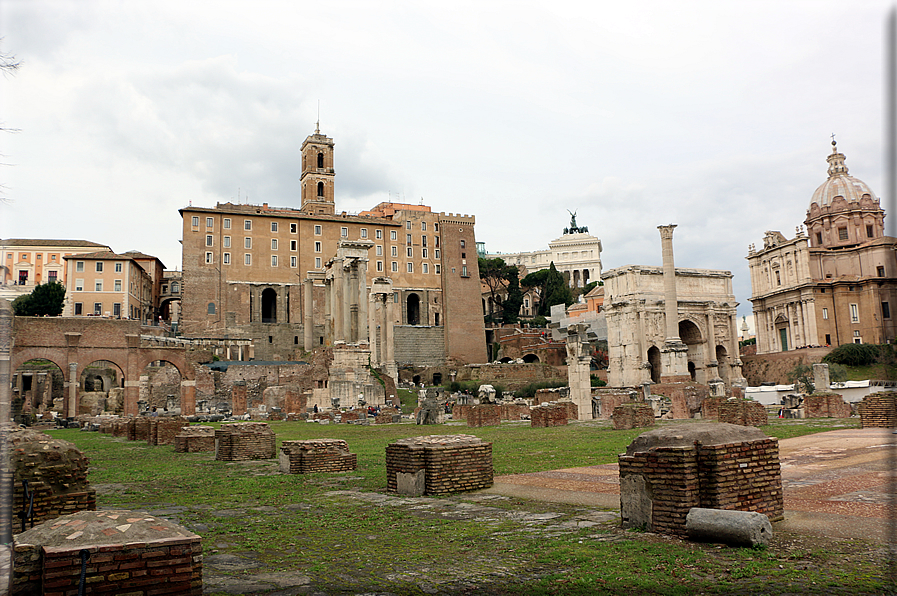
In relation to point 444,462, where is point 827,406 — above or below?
below

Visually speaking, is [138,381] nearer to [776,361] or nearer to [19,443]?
[19,443]

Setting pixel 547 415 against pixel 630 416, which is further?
pixel 547 415

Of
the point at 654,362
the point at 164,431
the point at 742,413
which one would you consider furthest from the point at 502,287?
the point at 164,431

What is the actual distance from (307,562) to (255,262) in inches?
2704

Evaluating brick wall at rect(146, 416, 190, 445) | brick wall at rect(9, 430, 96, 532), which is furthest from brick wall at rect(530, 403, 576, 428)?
brick wall at rect(9, 430, 96, 532)

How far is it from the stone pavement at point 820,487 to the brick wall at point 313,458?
2948 mm

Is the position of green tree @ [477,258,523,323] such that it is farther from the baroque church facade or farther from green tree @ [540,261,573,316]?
the baroque church facade

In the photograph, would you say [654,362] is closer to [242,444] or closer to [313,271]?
[313,271]

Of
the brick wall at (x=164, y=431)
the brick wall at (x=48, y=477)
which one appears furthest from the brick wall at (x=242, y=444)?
the brick wall at (x=48, y=477)

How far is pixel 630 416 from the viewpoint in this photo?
19.0 meters

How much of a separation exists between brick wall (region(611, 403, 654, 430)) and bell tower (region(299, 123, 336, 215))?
64388 mm

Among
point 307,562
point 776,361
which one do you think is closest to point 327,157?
point 776,361

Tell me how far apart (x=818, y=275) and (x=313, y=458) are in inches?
2265

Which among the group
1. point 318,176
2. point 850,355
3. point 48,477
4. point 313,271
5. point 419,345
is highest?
point 318,176
